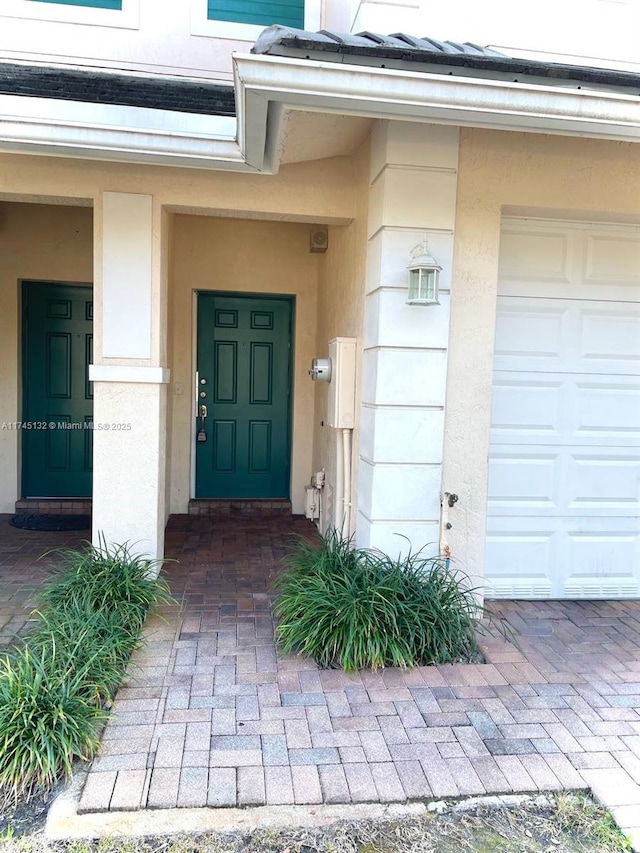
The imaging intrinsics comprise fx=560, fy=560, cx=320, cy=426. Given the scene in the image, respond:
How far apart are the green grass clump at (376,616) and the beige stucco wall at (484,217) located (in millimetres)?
481

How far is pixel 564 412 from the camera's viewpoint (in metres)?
3.82

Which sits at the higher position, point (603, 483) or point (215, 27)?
point (215, 27)

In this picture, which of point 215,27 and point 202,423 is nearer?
point 215,27

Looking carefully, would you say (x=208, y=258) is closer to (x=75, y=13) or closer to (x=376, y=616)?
(x=75, y=13)

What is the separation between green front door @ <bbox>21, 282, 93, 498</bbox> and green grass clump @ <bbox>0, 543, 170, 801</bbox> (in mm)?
2454

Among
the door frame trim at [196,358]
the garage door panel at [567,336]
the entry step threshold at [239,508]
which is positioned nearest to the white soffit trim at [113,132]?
the garage door panel at [567,336]

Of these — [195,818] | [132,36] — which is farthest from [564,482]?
[132,36]

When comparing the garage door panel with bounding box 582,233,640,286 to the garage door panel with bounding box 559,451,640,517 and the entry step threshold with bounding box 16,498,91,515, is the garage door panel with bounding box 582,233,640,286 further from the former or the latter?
the entry step threshold with bounding box 16,498,91,515

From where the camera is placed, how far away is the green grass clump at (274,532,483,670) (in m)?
2.93

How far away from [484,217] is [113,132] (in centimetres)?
220

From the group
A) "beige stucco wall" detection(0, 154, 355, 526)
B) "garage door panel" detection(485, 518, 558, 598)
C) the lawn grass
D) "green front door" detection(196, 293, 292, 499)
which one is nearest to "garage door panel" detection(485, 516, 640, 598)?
"garage door panel" detection(485, 518, 558, 598)

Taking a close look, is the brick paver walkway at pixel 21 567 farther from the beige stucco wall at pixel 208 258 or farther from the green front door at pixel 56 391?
the beige stucco wall at pixel 208 258

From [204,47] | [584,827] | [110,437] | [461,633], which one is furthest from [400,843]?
[204,47]

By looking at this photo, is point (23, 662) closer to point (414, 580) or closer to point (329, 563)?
point (329, 563)
